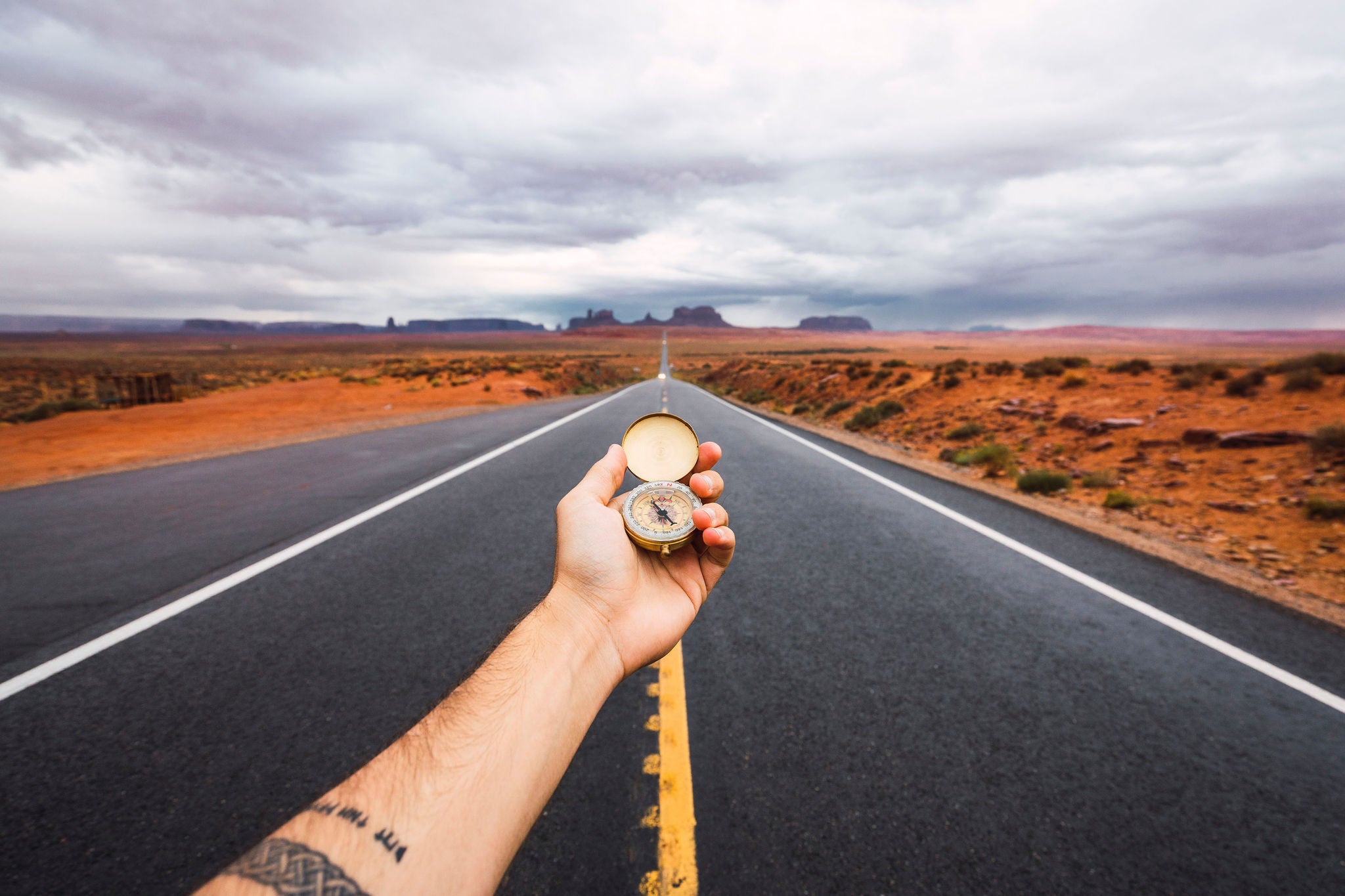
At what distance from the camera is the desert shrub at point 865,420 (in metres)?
15.2

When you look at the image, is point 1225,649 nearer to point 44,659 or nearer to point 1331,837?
point 1331,837

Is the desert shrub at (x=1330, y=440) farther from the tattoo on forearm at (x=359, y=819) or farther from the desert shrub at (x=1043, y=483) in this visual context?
the tattoo on forearm at (x=359, y=819)

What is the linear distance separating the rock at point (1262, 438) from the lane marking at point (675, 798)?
417 inches

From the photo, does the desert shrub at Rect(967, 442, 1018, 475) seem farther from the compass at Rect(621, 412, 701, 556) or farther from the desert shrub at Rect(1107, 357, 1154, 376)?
the compass at Rect(621, 412, 701, 556)

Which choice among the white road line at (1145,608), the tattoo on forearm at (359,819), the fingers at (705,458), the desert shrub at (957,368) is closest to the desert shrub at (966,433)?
the white road line at (1145,608)

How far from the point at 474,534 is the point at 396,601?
1.34 metres

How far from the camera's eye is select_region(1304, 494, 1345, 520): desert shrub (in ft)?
19.8

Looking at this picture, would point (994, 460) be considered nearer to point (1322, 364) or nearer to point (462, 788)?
point (1322, 364)

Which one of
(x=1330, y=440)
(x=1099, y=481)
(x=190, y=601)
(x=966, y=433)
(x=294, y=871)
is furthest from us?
(x=966, y=433)

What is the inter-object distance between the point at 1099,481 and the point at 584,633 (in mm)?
9133

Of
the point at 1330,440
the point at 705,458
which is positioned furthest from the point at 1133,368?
the point at 705,458

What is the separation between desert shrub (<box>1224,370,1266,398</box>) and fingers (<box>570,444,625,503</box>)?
46.3 ft

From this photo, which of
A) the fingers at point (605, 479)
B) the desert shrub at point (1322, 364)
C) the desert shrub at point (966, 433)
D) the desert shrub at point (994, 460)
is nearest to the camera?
the fingers at point (605, 479)

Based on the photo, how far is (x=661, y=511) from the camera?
2.29 metres
